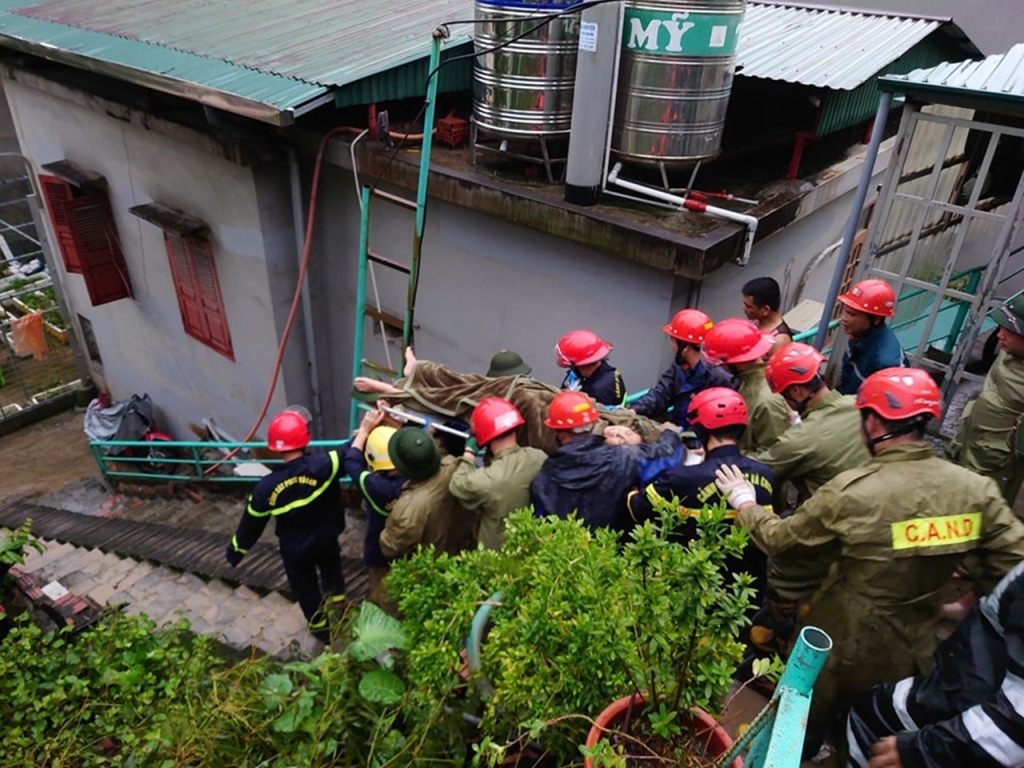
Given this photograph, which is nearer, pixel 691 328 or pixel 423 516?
pixel 423 516

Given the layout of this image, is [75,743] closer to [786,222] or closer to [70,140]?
[786,222]

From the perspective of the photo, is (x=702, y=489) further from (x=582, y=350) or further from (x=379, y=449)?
(x=379, y=449)

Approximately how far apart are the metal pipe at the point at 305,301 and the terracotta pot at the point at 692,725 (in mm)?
7026

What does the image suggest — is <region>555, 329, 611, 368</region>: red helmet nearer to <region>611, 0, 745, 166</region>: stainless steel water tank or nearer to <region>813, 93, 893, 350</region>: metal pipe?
<region>611, 0, 745, 166</region>: stainless steel water tank

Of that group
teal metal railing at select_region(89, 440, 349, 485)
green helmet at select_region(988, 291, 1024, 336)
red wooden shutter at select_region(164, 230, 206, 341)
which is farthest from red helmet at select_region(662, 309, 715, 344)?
red wooden shutter at select_region(164, 230, 206, 341)

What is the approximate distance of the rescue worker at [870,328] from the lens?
178 inches

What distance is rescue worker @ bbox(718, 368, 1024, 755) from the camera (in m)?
2.76

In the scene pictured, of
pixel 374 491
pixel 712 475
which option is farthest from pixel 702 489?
pixel 374 491

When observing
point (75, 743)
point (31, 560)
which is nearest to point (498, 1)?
point (75, 743)

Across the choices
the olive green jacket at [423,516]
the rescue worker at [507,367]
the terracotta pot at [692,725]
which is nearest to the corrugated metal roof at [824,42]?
the rescue worker at [507,367]

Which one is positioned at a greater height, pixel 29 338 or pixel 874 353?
pixel 874 353

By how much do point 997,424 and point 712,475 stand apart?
2.05 m

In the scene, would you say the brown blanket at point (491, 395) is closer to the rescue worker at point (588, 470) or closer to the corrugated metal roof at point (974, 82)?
the rescue worker at point (588, 470)

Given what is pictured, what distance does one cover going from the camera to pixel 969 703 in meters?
2.29
